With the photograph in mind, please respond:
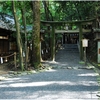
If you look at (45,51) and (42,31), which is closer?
(42,31)

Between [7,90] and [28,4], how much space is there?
1013 cm

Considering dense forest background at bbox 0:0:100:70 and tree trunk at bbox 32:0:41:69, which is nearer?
dense forest background at bbox 0:0:100:70

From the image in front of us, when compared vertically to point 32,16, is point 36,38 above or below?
below

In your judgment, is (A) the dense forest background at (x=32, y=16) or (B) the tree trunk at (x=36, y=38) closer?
(A) the dense forest background at (x=32, y=16)

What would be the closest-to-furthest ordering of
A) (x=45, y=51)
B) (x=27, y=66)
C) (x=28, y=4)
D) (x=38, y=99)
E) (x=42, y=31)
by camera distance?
(x=38, y=99) → (x=27, y=66) → (x=28, y=4) → (x=42, y=31) → (x=45, y=51)

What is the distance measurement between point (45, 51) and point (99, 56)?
5.48 meters

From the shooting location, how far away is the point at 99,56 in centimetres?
1688

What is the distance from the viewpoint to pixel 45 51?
20234 millimetres

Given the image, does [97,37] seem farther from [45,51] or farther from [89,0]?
[45,51]

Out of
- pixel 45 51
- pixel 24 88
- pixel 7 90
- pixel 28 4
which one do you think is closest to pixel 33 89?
pixel 24 88

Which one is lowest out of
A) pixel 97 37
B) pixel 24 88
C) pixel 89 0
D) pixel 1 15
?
pixel 24 88

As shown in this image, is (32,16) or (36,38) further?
(32,16)

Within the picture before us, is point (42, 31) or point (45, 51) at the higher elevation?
point (42, 31)

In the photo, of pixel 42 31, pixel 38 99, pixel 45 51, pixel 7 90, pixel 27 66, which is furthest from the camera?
pixel 45 51
